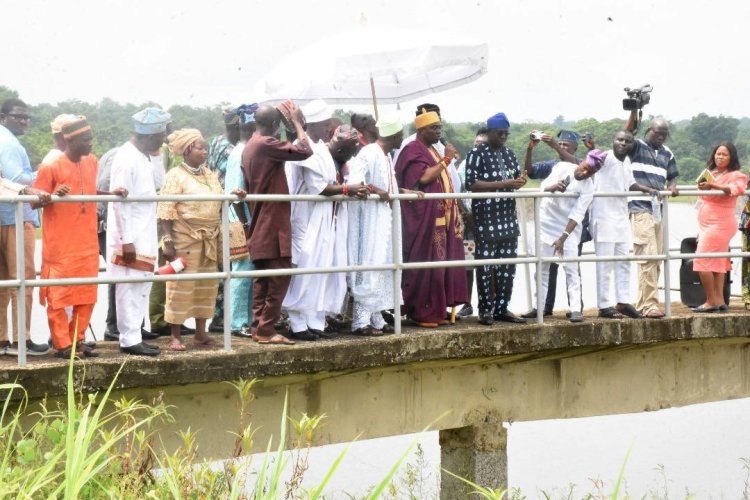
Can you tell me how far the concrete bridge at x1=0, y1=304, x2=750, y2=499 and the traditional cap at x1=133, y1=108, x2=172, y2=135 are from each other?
126cm

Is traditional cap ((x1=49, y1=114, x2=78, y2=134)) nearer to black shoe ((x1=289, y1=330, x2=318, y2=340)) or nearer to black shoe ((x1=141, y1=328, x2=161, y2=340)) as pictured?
black shoe ((x1=141, y1=328, x2=161, y2=340))

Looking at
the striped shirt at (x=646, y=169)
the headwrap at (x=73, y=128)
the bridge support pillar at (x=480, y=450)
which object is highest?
the headwrap at (x=73, y=128)

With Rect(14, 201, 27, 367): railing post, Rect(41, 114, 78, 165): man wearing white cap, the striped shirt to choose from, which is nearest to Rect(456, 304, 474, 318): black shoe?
the striped shirt

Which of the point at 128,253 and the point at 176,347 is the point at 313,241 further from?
the point at 128,253

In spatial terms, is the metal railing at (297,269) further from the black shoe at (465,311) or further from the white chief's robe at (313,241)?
the black shoe at (465,311)

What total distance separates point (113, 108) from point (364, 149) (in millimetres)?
20290

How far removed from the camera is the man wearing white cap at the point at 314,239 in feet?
23.9

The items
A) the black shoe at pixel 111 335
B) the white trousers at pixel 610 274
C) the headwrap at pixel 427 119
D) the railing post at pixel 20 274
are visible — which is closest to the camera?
the railing post at pixel 20 274

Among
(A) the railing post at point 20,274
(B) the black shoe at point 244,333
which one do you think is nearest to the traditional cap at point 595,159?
(B) the black shoe at point 244,333

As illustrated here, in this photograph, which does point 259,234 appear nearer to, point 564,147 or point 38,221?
point 38,221

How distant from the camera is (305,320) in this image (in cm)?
743

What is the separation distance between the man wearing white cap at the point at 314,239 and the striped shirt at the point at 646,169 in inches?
100

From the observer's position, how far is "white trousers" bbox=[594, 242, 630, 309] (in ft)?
28.3

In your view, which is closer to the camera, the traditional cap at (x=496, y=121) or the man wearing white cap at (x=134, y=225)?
the man wearing white cap at (x=134, y=225)
